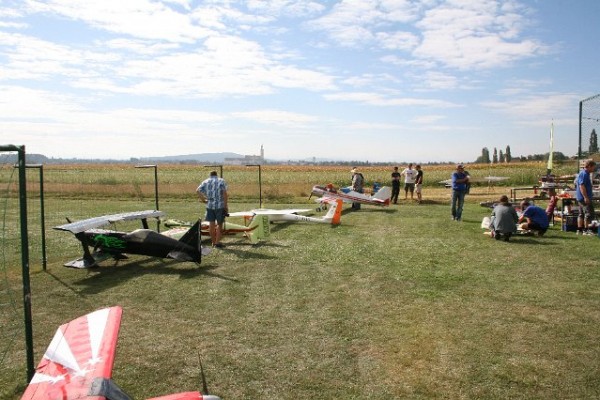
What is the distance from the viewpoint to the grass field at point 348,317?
472cm

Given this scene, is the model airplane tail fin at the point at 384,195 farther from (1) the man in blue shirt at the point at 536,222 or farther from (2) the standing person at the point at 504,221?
(2) the standing person at the point at 504,221

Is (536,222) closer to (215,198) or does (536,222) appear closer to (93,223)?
(215,198)

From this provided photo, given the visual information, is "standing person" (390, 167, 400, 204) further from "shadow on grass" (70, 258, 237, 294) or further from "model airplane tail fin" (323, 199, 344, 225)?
"shadow on grass" (70, 258, 237, 294)

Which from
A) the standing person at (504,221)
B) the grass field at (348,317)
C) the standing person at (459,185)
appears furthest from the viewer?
the standing person at (459,185)

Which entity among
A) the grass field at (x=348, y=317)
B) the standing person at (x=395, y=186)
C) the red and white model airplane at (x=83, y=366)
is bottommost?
the grass field at (x=348, y=317)

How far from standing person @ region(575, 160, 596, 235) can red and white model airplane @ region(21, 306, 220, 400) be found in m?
11.2

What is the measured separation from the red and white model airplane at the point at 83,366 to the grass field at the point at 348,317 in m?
0.89

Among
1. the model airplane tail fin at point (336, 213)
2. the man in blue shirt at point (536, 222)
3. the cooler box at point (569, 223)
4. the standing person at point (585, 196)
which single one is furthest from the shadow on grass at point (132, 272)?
the cooler box at point (569, 223)

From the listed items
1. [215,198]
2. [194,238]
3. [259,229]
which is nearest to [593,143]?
[259,229]

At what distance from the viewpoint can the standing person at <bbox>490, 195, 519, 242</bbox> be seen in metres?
11.9

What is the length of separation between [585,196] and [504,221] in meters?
Answer: 2.04

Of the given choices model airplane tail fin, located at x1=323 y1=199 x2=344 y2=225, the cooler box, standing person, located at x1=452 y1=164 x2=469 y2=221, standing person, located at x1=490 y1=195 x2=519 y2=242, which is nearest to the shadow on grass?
model airplane tail fin, located at x1=323 y1=199 x2=344 y2=225

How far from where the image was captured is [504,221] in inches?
469

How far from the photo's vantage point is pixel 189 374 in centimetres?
489
